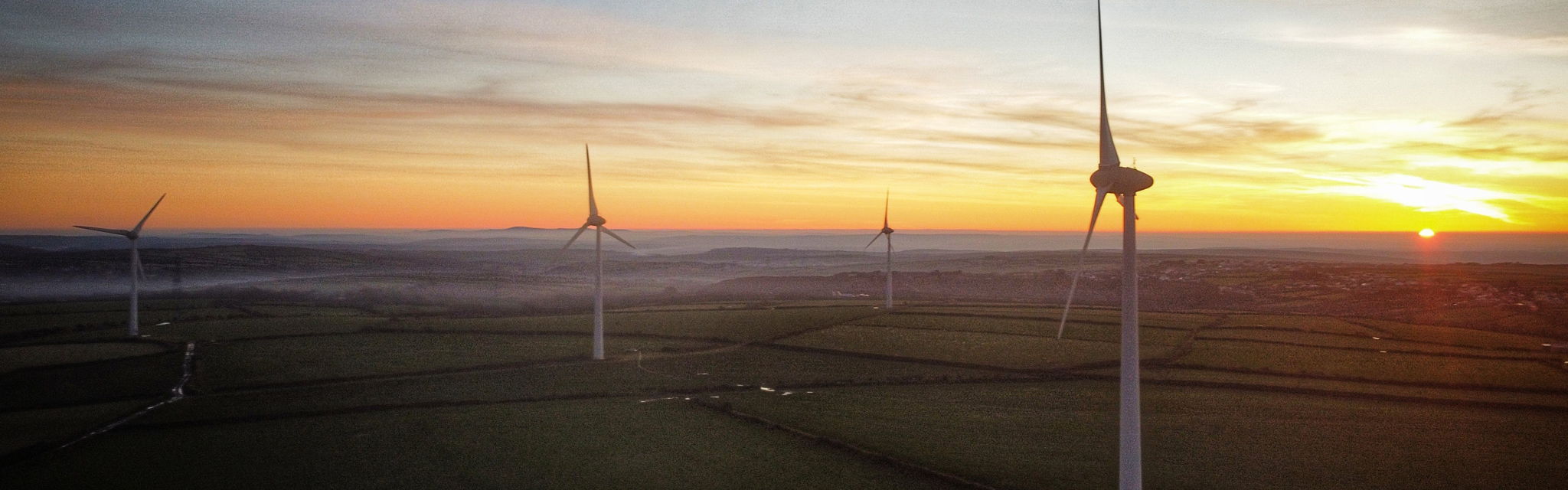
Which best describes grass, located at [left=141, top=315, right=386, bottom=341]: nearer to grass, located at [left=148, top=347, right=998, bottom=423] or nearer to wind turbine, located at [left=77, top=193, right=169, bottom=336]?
wind turbine, located at [left=77, top=193, right=169, bottom=336]

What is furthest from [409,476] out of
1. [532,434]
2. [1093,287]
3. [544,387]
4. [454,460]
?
[1093,287]

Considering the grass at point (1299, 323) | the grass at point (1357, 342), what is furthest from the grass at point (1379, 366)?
the grass at point (1299, 323)

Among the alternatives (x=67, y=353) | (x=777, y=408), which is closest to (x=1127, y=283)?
(x=777, y=408)

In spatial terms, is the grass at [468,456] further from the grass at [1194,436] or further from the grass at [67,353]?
the grass at [67,353]

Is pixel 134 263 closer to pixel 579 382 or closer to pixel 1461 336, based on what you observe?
pixel 579 382

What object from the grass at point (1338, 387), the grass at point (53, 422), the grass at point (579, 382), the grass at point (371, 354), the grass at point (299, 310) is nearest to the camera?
the grass at point (53, 422)
